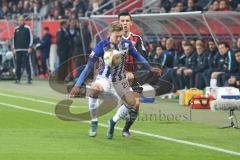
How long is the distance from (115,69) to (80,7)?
19396 millimetres

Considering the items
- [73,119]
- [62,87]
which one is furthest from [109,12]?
[73,119]

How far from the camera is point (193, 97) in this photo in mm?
19938

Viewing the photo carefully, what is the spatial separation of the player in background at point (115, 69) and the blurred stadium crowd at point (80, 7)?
1009 centimetres

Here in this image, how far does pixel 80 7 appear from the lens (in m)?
32.6

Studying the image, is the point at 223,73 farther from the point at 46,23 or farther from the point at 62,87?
the point at 46,23

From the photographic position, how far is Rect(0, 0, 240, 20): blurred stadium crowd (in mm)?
24344

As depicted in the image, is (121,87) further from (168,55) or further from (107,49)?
(168,55)

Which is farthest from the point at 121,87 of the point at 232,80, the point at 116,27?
the point at 232,80

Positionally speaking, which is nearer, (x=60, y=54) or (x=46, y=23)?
(x=60, y=54)

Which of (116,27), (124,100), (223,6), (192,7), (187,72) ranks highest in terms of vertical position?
(116,27)

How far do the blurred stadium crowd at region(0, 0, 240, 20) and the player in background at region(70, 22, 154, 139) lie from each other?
1009 centimetres

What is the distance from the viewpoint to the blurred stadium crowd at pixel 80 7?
2434cm

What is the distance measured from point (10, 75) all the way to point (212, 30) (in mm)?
9853

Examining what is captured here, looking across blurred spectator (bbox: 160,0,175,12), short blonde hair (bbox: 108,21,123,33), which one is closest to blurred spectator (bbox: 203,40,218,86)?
blurred spectator (bbox: 160,0,175,12)
